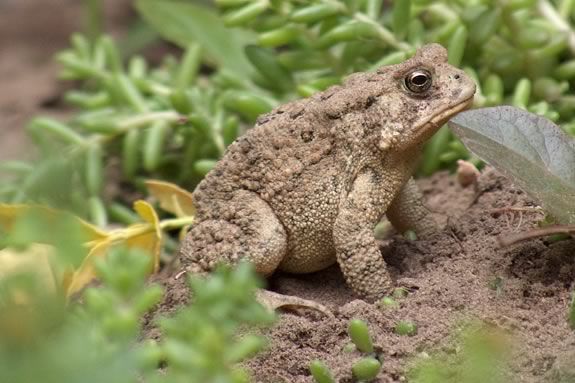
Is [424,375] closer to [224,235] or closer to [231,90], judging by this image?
[224,235]

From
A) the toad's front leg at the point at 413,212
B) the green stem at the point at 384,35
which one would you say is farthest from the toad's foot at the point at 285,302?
the green stem at the point at 384,35

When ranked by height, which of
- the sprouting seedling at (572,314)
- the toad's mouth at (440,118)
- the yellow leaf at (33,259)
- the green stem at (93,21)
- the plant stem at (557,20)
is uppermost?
the toad's mouth at (440,118)

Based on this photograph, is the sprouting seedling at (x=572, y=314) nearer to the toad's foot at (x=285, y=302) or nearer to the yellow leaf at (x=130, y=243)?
the toad's foot at (x=285, y=302)

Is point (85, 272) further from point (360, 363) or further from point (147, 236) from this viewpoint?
point (360, 363)

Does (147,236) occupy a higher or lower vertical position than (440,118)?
lower

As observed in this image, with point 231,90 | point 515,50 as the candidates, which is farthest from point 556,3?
point 231,90

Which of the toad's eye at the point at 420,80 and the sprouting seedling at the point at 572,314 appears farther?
the toad's eye at the point at 420,80

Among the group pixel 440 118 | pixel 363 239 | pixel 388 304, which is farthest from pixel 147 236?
pixel 440 118

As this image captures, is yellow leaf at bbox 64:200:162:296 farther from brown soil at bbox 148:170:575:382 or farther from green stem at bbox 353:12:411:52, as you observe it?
green stem at bbox 353:12:411:52
